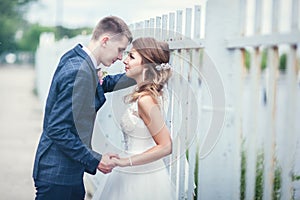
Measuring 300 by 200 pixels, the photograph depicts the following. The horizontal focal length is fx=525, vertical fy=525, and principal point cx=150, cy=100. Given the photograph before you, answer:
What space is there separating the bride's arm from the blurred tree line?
88.8ft

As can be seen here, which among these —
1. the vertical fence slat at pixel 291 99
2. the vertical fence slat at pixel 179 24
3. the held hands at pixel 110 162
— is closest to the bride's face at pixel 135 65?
the vertical fence slat at pixel 179 24

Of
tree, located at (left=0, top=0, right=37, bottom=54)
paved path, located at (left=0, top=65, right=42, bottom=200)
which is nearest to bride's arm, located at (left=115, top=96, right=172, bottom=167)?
paved path, located at (left=0, top=65, right=42, bottom=200)

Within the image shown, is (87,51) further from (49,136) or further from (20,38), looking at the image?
(20,38)

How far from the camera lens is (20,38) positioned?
244ft

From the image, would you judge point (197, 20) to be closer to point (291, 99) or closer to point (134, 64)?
point (134, 64)

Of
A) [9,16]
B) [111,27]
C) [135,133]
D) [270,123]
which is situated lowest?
[135,133]

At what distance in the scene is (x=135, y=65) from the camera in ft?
11.6

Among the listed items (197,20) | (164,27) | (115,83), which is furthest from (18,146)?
(197,20)

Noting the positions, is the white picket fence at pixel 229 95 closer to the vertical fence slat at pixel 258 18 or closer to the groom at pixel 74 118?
the vertical fence slat at pixel 258 18

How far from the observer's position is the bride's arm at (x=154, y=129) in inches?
130

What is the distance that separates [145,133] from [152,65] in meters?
0.46

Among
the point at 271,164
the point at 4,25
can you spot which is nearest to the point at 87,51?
the point at 271,164

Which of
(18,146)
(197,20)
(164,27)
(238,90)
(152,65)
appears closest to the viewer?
(238,90)

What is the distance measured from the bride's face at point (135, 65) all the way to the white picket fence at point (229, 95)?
0.80 feet
